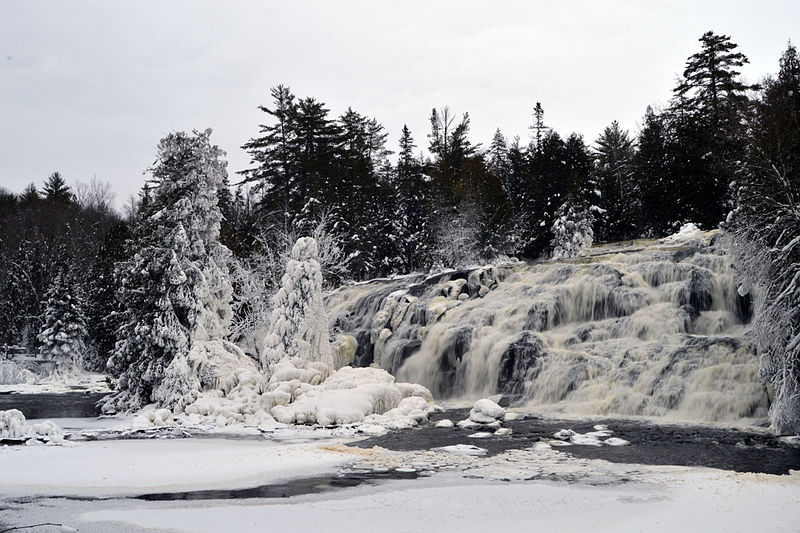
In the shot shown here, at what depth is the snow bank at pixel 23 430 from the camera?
47.2 feet

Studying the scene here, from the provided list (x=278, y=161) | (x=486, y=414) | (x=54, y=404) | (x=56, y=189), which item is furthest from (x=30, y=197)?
(x=486, y=414)

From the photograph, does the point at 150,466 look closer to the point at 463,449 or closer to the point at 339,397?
the point at 463,449

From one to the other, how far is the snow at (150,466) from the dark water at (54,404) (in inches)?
311

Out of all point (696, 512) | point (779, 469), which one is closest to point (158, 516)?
point (696, 512)

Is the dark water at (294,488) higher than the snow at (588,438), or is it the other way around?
the dark water at (294,488)

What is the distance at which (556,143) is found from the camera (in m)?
44.3

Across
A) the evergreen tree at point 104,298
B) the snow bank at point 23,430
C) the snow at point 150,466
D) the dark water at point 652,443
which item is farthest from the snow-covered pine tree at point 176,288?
the evergreen tree at point 104,298

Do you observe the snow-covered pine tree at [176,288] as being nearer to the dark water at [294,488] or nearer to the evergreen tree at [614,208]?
the dark water at [294,488]

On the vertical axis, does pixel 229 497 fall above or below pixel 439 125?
below

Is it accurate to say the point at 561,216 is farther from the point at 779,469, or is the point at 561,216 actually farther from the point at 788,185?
the point at 779,469

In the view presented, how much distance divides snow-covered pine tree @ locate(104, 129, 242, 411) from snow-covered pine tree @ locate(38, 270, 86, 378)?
19.0 m

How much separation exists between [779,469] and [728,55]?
40.4 metres

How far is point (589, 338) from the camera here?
74.8 ft

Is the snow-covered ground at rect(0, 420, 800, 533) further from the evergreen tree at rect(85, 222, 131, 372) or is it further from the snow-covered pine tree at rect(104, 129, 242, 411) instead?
the evergreen tree at rect(85, 222, 131, 372)
